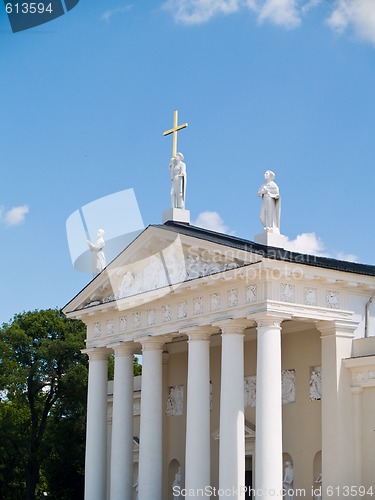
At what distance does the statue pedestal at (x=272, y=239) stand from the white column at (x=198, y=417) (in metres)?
3.38

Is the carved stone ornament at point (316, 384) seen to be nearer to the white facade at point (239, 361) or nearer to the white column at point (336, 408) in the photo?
the white facade at point (239, 361)

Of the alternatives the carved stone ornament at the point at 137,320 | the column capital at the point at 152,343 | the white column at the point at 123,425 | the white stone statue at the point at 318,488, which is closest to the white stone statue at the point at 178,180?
the carved stone ornament at the point at 137,320

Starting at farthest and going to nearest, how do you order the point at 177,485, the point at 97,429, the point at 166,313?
the point at 97,429
the point at 177,485
the point at 166,313

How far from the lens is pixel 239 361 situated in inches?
1057

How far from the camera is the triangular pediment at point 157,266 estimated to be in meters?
27.7

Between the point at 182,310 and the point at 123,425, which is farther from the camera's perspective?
the point at 123,425

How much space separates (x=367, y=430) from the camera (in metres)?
26.6

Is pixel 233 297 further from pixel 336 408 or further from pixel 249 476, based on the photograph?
pixel 249 476

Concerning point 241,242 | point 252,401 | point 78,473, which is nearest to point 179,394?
point 252,401

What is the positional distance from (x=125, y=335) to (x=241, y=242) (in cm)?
625

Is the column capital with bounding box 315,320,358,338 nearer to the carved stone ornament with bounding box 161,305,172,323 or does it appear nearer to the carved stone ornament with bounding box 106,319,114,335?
the carved stone ornament with bounding box 161,305,172,323

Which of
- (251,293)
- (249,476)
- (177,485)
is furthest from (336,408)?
(177,485)

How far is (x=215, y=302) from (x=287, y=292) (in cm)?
252

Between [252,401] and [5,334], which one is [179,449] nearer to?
[252,401]
